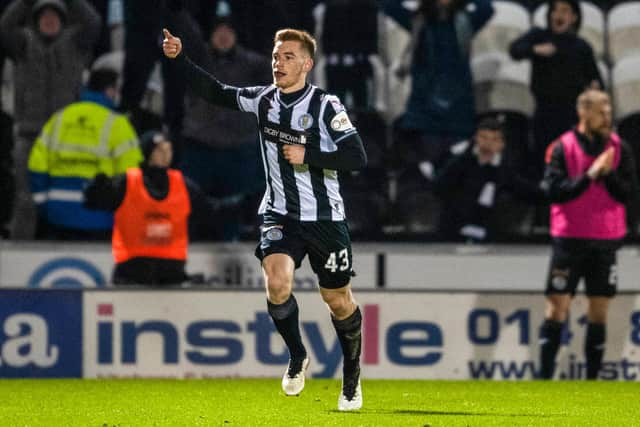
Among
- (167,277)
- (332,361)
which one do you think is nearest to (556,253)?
(332,361)

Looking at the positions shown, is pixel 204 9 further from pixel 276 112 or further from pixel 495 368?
pixel 276 112

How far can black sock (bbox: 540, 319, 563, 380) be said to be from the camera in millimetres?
8703

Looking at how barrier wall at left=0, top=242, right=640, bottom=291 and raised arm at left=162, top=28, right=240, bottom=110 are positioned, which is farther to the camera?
barrier wall at left=0, top=242, right=640, bottom=291

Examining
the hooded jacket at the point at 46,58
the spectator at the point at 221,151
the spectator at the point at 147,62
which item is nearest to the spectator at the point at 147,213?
the spectator at the point at 221,151

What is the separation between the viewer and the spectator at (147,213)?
9305 mm

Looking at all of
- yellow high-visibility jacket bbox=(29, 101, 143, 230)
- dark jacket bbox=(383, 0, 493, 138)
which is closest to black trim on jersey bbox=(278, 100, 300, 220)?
yellow high-visibility jacket bbox=(29, 101, 143, 230)

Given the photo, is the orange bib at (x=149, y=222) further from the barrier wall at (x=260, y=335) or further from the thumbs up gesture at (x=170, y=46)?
the thumbs up gesture at (x=170, y=46)

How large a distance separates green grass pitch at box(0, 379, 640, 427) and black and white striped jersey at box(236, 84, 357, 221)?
922 millimetres

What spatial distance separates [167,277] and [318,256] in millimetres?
3319

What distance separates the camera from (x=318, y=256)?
20.6 feet

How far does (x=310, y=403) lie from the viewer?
6.80m

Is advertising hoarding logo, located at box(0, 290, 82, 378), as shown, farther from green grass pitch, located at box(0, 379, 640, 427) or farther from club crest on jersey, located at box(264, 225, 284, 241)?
club crest on jersey, located at box(264, 225, 284, 241)

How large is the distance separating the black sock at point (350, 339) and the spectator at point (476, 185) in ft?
12.5

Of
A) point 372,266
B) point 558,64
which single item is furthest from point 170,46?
point 558,64
